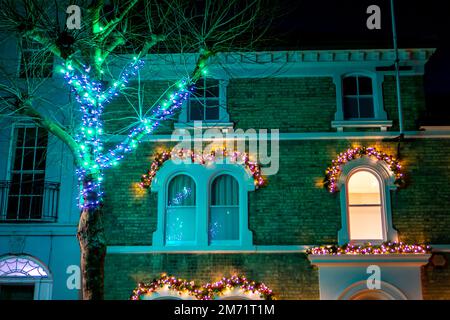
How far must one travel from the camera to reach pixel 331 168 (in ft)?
46.5

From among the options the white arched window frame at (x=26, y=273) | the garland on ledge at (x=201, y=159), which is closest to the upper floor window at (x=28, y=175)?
the white arched window frame at (x=26, y=273)

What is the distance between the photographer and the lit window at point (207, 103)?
1489cm

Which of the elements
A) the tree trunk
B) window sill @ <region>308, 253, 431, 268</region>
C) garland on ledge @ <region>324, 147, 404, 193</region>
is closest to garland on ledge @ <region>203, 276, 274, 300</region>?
window sill @ <region>308, 253, 431, 268</region>

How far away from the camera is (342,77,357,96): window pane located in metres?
14.9

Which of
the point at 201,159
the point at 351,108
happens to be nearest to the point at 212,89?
the point at 201,159

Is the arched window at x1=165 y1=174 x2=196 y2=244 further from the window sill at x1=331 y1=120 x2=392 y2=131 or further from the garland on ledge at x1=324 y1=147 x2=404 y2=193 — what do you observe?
the window sill at x1=331 y1=120 x2=392 y2=131

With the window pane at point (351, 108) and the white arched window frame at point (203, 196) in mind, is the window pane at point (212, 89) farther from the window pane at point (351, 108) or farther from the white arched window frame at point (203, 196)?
the window pane at point (351, 108)

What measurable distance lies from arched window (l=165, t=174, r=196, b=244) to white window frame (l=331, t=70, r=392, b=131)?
160 inches

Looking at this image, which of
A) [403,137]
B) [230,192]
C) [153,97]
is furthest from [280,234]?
[153,97]

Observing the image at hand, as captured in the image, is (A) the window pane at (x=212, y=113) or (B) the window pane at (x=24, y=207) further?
(A) the window pane at (x=212, y=113)

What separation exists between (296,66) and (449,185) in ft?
16.1

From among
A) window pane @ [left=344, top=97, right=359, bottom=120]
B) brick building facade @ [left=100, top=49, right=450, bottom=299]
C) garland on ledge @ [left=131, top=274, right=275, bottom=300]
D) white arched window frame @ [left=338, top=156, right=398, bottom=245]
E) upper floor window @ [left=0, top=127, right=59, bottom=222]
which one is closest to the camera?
garland on ledge @ [left=131, top=274, right=275, bottom=300]

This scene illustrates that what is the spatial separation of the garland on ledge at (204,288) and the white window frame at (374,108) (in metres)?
4.51

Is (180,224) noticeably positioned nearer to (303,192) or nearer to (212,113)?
(212,113)
